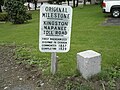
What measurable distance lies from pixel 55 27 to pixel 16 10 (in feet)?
Answer: 48.4

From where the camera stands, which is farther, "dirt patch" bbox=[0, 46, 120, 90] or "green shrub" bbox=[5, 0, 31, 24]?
"green shrub" bbox=[5, 0, 31, 24]

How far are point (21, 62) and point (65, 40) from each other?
185cm

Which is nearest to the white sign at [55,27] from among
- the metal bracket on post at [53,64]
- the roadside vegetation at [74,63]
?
the metal bracket on post at [53,64]

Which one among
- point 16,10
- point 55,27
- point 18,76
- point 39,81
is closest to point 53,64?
point 39,81

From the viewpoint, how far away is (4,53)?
7.63 metres

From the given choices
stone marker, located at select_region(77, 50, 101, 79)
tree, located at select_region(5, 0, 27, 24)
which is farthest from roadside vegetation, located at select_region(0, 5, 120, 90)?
tree, located at select_region(5, 0, 27, 24)

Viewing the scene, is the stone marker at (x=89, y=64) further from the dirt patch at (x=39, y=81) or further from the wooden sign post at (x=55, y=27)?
the wooden sign post at (x=55, y=27)

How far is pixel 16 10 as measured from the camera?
19.2 meters

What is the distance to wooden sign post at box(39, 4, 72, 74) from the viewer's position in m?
4.88

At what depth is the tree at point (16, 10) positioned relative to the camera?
62.5ft

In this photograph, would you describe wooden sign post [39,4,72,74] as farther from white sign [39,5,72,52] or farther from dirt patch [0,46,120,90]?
dirt patch [0,46,120,90]

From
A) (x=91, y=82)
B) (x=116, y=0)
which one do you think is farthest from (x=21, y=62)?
(x=116, y=0)

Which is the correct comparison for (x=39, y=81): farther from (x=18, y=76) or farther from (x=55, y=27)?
(x=55, y=27)

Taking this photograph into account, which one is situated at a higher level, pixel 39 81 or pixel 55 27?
pixel 55 27
